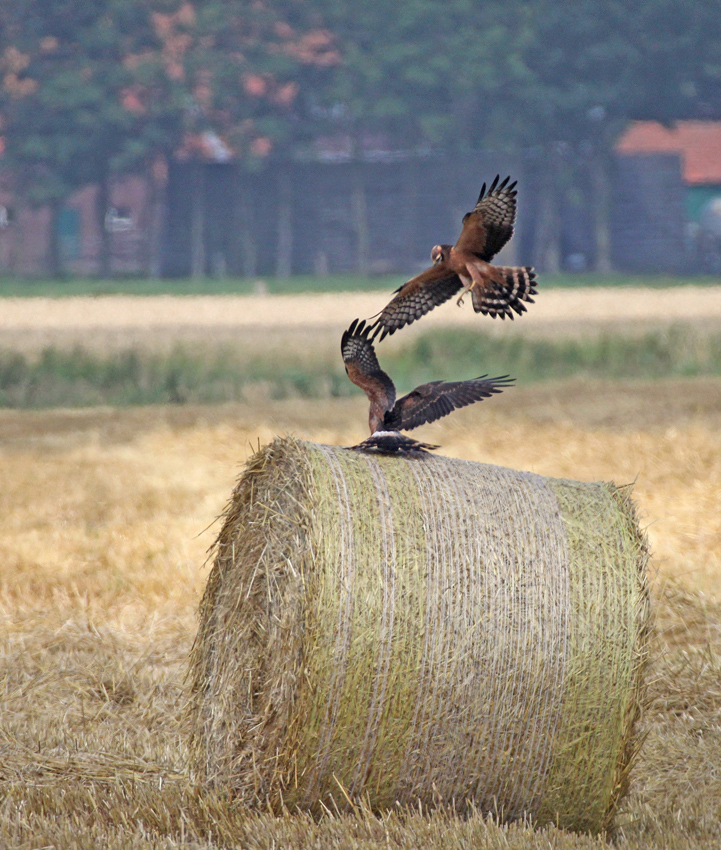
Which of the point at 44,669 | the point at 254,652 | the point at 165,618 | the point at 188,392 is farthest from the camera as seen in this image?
the point at 188,392

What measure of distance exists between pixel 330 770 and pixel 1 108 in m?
45.1

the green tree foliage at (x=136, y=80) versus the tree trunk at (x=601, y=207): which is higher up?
the green tree foliage at (x=136, y=80)

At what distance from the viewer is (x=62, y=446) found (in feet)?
47.0

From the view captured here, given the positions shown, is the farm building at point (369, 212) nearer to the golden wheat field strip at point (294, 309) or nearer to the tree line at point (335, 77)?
the tree line at point (335, 77)

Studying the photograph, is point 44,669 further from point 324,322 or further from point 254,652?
point 324,322

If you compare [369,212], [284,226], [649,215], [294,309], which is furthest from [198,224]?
[294,309]

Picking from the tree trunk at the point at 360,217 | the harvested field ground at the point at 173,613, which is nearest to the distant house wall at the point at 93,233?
the tree trunk at the point at 360,217

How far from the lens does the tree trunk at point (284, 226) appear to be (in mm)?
50562

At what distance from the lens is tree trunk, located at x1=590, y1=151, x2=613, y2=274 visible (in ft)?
163

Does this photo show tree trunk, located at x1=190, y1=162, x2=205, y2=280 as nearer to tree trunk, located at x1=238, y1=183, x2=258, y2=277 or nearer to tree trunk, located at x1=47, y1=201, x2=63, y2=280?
tree trunk, located at x1=238, y1=183, x2=258, y2=277

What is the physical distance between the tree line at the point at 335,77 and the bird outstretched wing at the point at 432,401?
4321cm

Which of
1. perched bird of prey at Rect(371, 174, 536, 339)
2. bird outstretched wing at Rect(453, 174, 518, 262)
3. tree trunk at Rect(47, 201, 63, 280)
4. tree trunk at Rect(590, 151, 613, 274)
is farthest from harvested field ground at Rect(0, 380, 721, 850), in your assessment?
tree trunk at Rect(47, 201, 63, 280)

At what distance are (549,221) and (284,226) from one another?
9787 millimetres

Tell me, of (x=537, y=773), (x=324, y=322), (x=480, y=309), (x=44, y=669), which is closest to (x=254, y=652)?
(x=537, y=773)
